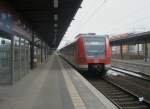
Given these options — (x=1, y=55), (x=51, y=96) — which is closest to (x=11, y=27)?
(x=1, y=55)

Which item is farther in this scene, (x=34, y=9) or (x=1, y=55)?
(x=34, y=9)

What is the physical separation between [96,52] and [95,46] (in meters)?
0.44

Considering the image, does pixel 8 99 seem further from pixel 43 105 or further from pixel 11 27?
pixel 11 27

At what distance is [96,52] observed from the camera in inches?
993

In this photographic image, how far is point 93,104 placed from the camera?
9922 mm

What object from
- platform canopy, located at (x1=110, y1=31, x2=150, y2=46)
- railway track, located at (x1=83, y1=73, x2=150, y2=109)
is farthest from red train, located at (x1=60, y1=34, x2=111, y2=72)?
platform canopy, located at (x1=110, y1=31, x2=150, y2=46)

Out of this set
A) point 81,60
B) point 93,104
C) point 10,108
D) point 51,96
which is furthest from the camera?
point 81,60

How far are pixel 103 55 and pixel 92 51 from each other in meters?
0.81

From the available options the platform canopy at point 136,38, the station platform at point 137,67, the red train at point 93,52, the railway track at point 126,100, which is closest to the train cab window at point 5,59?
the railway track at point 126,100

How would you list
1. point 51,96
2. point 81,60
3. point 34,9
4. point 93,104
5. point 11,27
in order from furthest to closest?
point 81,60
point 34,9
point 11,27
point 51,96
point 93,104

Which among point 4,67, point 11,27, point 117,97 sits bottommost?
point 117,97

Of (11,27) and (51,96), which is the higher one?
(11,27)

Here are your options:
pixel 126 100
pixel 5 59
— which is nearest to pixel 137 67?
pixel 126 100

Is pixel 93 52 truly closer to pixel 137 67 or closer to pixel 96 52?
pixel 96 52
